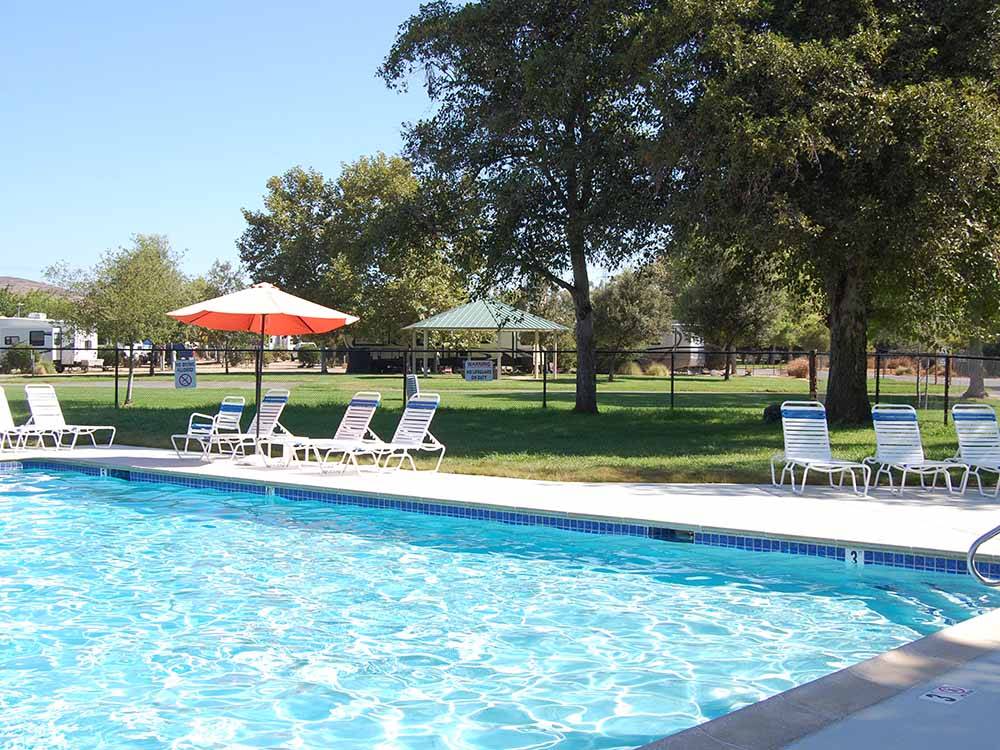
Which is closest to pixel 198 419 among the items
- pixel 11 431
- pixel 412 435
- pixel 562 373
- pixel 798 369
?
pixel 11 431

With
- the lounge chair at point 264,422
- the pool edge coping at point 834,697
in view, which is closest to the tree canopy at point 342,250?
the lounge chair at point 264,422

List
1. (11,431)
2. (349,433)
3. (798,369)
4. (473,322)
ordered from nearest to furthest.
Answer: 1. (349,433)
2. (11,431)
3. (473,322)
4. (798,369)

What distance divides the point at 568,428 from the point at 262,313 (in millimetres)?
7308

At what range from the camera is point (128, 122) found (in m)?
32.0

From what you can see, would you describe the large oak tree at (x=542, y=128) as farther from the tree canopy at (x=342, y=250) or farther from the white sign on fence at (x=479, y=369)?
the tree canopy at (x=342, y=250)

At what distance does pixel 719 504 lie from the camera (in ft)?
33.1

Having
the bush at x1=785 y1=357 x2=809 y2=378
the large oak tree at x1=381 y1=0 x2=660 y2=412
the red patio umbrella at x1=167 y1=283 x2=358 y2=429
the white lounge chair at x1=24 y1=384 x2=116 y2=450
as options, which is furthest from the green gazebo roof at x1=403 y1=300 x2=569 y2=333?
the white lounge chair at x1=24 y1=384 x2=116 y2=450

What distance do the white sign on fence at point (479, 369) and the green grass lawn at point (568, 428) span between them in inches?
38.4

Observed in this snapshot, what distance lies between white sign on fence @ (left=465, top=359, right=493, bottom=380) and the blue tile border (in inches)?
297

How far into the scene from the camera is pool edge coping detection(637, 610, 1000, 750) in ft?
12.5

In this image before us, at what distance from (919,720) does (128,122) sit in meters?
32.6

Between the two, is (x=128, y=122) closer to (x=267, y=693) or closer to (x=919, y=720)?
(x=267, y=693)

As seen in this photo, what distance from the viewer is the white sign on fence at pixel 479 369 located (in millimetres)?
19203

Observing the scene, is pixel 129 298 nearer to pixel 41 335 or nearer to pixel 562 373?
pixel 41 335
